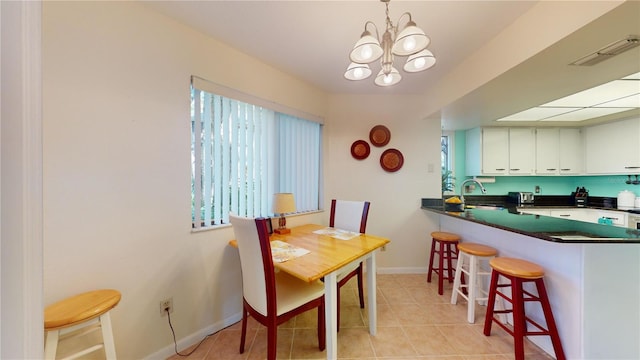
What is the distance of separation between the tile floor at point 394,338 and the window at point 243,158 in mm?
957

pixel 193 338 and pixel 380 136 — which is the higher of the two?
pixel 380 136

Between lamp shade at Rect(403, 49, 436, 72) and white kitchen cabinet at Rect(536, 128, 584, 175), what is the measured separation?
3.47 metres

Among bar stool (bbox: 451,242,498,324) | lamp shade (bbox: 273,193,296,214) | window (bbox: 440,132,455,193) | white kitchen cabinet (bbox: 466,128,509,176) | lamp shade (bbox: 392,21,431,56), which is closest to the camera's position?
lamp shade (bbox: 392,21,431,56)

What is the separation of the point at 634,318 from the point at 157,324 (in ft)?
9.88

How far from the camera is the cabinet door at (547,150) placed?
3480 mm

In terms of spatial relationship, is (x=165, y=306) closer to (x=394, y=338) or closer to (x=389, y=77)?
(x=394, y=338)

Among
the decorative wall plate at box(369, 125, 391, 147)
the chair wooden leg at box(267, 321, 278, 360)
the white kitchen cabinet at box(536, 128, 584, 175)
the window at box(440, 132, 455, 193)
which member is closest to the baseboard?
the chair wooden leg at box(267, 321, 278, 360)

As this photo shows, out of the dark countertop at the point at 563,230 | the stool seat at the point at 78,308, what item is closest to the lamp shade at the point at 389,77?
the dark countertop at the point at 563,230

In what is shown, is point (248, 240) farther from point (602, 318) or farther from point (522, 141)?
point (522, 141)

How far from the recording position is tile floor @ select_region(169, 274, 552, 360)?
158 cm

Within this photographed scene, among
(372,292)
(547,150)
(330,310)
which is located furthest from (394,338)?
(547,150)

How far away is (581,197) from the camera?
361 centimetres

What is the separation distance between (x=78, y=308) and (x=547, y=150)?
17.7 feet

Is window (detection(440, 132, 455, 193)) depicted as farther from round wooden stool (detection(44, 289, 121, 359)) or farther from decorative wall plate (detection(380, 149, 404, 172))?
round wooden stool (detection(44, 289, 121, 359))
